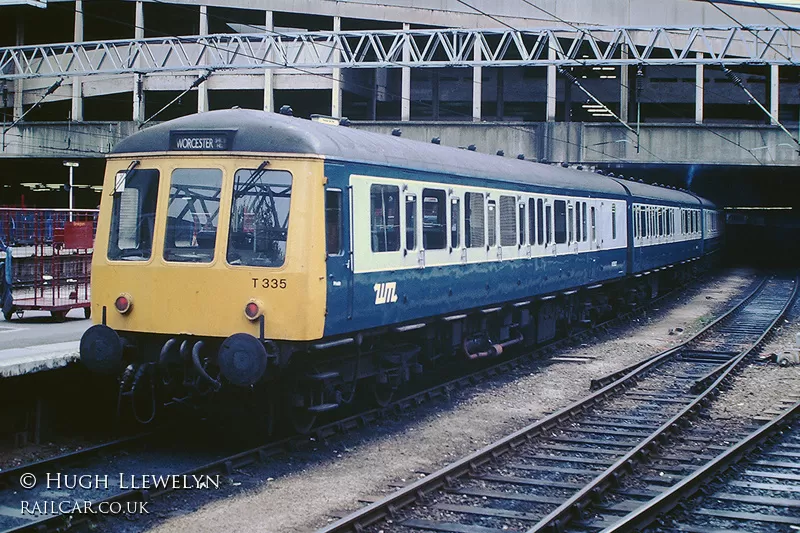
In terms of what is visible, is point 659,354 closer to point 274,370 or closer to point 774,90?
point 274,370

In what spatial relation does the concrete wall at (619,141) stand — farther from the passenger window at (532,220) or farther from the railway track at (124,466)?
the railway track at (124,466)

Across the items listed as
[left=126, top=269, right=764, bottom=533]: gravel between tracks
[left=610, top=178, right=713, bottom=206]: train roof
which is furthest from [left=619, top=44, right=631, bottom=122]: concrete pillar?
[left=126, top=269, right=764, bottom=533]: gravel between tracks

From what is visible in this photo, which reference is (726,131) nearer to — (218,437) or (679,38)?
(679,38)

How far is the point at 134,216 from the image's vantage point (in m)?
9.80

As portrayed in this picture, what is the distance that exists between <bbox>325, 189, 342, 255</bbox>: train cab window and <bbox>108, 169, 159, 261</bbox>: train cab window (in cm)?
175

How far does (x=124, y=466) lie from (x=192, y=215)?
2.48 metres

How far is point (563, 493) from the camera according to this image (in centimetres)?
857

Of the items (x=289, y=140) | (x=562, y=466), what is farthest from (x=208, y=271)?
(x=562, y=466)

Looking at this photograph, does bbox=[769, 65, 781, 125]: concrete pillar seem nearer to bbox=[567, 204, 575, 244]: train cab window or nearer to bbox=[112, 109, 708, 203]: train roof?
bbox=[567, 204, 575, 244]: train cab window

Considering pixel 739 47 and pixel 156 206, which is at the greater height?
pixel 739 47

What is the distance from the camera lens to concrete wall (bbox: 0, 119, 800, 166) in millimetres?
33656

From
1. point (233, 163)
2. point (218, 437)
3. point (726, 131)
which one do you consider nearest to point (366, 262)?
point (233, 163)

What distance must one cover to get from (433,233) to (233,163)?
3.34 m

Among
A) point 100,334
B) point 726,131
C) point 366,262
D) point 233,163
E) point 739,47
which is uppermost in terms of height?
point 739,47
